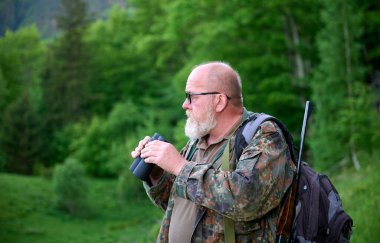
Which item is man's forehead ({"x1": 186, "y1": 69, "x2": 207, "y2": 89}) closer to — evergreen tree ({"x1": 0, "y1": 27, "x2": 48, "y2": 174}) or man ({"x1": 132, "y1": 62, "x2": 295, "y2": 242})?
man ({"x1": 132, "y1": 62, "x2": 295, "y2": 242})

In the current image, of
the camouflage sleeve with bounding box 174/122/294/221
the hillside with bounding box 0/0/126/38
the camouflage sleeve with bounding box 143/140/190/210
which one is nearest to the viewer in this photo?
the camouflage sleeve with bounding box 174/122/294/221

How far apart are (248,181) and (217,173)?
0.17 m

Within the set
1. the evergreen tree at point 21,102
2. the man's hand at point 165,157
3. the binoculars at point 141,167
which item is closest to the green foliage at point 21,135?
the evergreen tree at point 21,102

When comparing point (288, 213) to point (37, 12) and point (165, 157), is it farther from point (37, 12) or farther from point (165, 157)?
point (37, 12)

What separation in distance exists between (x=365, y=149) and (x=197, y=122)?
13493mm

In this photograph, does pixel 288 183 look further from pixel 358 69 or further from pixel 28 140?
pixel 28 140

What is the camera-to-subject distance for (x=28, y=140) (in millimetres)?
40188

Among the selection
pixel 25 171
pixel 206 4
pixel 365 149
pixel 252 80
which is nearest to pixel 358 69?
pixel 365 149

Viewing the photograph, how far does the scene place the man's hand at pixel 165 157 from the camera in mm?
2434

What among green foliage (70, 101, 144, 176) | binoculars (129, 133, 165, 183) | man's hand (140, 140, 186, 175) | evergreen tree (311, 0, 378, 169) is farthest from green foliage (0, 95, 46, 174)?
man's hand (140, 140, 186, 175)

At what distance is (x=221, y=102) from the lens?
262 centimetres

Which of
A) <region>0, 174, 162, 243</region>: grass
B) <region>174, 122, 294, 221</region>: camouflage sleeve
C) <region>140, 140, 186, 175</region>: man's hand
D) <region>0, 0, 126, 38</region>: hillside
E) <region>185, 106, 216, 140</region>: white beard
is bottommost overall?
<region>0, 174, 162, 243</region>: grass

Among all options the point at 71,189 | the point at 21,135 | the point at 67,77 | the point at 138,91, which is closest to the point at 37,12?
the point at 67,77

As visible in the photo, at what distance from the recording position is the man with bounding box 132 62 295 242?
2.27 m
